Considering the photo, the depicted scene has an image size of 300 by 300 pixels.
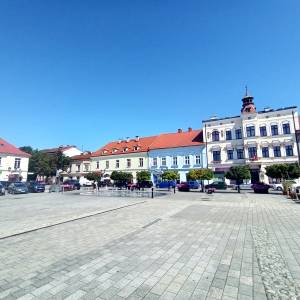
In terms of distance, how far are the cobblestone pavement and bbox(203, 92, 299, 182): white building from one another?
30540 millimetres

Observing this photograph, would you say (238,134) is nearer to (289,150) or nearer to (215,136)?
(215,136)

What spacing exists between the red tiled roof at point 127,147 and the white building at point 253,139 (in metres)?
14.5

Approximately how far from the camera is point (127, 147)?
51562 mm

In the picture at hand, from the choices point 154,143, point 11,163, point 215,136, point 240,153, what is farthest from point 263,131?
point 11,163

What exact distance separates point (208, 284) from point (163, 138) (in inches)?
1819

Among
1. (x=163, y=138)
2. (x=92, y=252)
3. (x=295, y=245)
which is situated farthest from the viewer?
(x=163, y=138)

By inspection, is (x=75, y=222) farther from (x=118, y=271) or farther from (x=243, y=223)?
(x=243, y=223)

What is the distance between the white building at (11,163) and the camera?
44.8 metres

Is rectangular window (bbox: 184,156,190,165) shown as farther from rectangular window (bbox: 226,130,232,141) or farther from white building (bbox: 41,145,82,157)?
white building (bbox: 41,145,82,157)

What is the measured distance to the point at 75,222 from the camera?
10.3 meters

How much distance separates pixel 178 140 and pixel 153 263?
137 feet

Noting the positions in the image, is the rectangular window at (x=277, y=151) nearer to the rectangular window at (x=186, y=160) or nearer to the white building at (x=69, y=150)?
the rectangular window at (x=186, y=160)

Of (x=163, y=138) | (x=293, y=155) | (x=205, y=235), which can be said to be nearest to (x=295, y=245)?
(x=205, y=235)

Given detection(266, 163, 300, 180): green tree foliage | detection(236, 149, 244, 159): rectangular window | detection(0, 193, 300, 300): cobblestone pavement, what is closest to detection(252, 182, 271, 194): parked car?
detection(266, 163, 300, 180): green tree foliage
